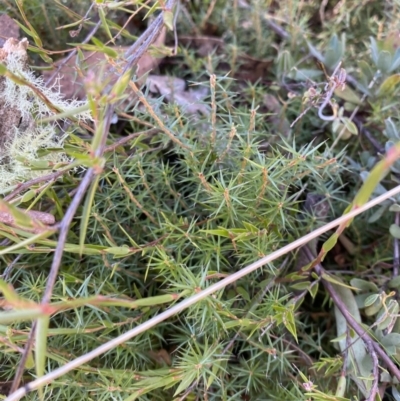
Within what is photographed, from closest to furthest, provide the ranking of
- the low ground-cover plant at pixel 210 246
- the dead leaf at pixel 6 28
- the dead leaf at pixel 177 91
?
the low ground-cover plant at pixel 210 246
the dead leaf at pixel 6 28
the dead leaf at pixel 177 91

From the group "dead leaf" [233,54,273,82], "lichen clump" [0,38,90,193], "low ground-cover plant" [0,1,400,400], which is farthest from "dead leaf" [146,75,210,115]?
"lichen clump" [0,38,90,193]

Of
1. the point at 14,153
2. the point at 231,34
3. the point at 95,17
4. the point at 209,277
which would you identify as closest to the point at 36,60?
the point at 95,17

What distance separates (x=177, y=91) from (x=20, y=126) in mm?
469

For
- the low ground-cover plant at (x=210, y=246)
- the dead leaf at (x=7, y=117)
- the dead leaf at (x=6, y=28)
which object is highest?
the dead leaf at (x=6, y=28)

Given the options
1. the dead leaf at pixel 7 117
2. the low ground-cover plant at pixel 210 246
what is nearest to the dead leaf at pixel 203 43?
the low ground-cover plant at pixel 210 246

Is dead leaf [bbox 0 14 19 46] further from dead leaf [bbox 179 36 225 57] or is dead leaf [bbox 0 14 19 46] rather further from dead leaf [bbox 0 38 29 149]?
dead leaf [bbox 179 36 225 57]

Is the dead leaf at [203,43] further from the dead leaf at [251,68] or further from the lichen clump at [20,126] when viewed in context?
the lichen clump at [20,126]

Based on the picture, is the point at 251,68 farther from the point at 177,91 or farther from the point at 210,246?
the point at 210,246

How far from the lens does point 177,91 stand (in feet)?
4.22

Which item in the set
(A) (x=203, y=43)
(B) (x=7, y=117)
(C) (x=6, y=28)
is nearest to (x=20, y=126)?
(B) (x=7, y=117)

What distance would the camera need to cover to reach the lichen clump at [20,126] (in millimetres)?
897

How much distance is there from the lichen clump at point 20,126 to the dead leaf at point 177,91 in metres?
0.32

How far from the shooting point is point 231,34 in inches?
55.9

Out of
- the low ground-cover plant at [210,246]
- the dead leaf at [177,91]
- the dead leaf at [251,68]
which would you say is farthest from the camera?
the dead leaf at [251,68]
